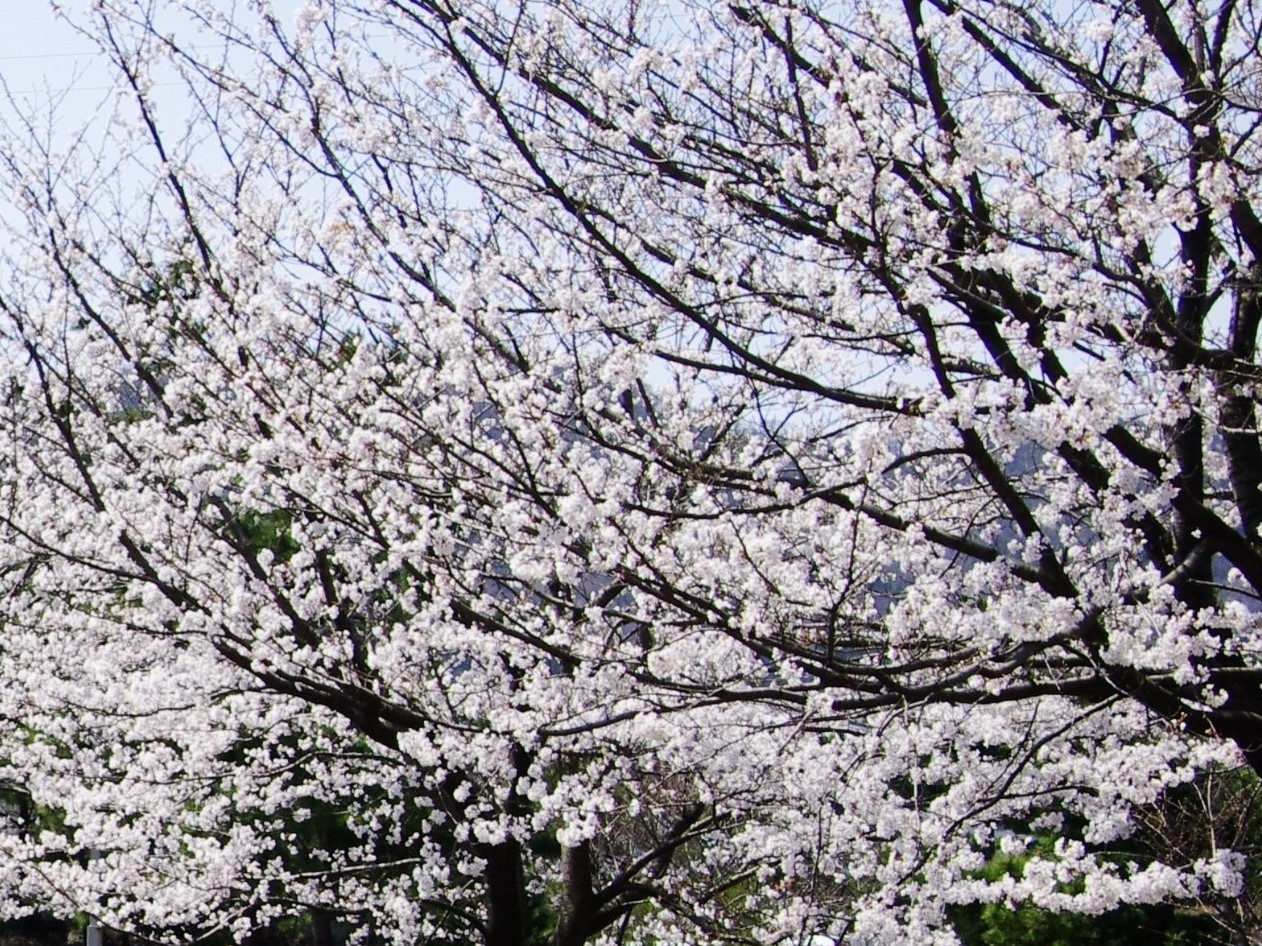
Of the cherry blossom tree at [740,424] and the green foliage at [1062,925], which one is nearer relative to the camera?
the cherry blossom tree at [740,424]

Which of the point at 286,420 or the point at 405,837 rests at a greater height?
the point at 405,837

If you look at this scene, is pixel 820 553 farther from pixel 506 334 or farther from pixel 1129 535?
pixel 506 334

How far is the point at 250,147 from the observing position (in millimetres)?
6754

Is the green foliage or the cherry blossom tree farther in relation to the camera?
the green foliage

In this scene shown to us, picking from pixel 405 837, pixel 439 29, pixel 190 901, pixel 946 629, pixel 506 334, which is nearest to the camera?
pixel 946 629

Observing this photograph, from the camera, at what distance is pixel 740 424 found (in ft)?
23.7

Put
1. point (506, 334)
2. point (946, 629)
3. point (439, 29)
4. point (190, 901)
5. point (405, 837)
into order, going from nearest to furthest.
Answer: point (946, 629) < point (439, 29) < point (506, 334) < point (190, 901) < point (405, 837)

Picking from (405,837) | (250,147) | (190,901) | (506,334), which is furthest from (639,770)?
(405,837)

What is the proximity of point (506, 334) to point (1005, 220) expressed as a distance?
2.03m

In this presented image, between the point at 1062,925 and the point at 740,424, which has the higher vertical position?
the point at 740,424

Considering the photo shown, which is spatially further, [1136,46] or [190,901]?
[190,901]

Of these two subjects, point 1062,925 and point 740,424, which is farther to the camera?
point 1062,925

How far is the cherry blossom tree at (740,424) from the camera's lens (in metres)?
4.29

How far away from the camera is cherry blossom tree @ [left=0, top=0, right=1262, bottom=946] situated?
14.1 ft
